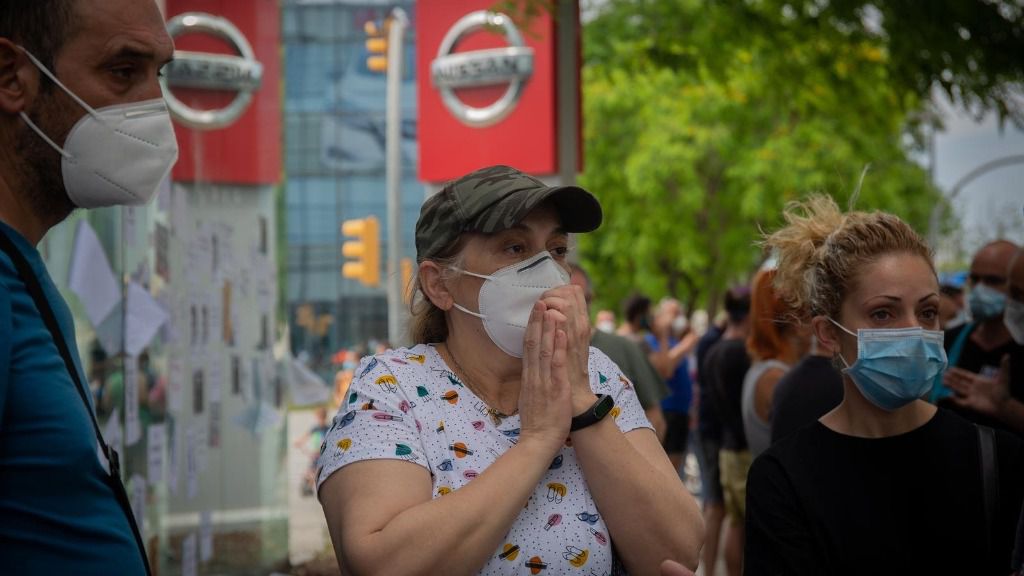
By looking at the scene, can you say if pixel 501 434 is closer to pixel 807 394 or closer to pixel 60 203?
pixel 60 203

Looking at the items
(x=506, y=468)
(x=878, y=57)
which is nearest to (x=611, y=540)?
(x=506, y=468)

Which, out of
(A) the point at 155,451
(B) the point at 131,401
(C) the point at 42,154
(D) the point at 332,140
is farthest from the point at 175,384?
(D) the point at 332,140

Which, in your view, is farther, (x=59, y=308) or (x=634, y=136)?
(x=634, y=136)

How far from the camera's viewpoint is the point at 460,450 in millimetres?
2457

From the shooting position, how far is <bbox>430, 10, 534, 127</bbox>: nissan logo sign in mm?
10609

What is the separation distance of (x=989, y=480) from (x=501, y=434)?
50.0 inches

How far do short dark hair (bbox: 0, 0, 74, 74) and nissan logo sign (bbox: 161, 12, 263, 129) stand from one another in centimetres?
522

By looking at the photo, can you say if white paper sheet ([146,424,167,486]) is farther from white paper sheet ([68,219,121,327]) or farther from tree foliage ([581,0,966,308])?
tree foliage ([581,0,966,308])

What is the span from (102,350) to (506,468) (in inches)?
122

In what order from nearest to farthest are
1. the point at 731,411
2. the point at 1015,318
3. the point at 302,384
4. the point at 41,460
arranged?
the point at 41,460, the point at 1015,318, the point at 731,411, the point at 302,384

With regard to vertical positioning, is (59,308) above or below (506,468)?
above

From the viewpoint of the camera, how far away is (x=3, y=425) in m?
1.80

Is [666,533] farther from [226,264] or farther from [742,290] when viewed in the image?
[742,290]

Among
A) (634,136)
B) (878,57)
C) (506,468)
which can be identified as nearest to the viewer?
(506,468)
